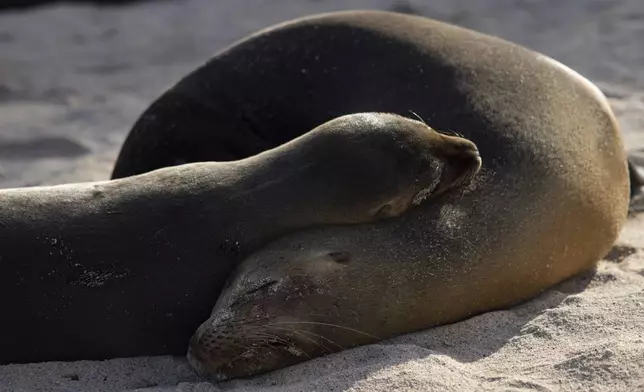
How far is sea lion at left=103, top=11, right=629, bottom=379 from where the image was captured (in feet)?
10.3

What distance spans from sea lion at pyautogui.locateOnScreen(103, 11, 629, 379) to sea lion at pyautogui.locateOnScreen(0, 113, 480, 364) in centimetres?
9

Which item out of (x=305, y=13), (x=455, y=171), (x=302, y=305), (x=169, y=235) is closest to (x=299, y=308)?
(x=302, y=305)

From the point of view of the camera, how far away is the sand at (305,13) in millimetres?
3023

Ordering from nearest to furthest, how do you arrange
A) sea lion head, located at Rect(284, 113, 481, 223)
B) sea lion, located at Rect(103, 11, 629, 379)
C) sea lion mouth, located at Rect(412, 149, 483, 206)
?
sea lion, located at Rect(103, 11, 629, 379) → sea lion head, located at Rect(284, 113, 481, 223) → sea lion mouth, located at Rect(412, 149, 483, 206)

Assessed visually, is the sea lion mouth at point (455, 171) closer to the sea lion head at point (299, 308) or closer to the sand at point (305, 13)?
the sea lion head at point (299, 308)

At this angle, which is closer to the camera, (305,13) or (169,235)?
(169,235)

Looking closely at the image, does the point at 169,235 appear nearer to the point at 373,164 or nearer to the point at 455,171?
the point at 373,164

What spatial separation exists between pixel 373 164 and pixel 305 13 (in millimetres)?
4916

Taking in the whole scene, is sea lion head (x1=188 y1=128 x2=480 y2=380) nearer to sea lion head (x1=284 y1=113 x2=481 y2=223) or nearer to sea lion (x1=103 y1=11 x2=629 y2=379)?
sea lion (x1=103 y1=11 x2=629 y2=379)

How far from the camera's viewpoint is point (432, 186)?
335 cm

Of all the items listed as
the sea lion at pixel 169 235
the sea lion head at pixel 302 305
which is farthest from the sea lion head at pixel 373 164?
the sea lion head at pixel 302 305

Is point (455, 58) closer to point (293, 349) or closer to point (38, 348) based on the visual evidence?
point (293, 349)

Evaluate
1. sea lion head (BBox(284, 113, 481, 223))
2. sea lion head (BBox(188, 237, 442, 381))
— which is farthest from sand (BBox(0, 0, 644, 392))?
sea lion head (BBox(284, 113, 481, 223))

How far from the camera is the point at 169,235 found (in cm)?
329
